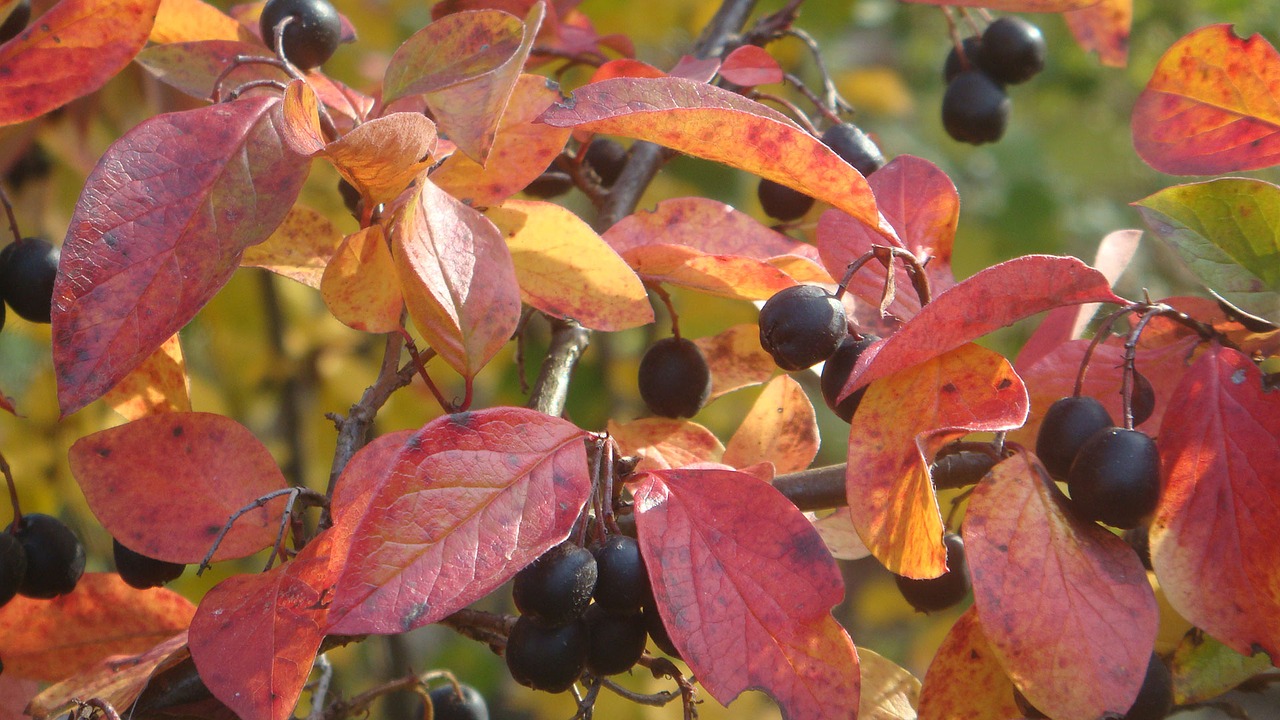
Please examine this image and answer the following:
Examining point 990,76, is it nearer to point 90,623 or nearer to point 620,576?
point 620,576

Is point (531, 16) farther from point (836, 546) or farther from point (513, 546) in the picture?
point (836, 546)

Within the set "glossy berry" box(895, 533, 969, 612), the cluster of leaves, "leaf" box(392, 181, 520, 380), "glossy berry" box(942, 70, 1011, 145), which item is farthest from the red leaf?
"glossy berry" box(942, 70, 1011, 145)

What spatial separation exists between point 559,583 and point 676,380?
0.84 feet

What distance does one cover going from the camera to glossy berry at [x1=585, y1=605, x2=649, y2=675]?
1.87 feet

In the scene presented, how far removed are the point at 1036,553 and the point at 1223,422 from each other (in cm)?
12

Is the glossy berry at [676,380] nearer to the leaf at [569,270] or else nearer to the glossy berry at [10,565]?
the leaf at [569,270]

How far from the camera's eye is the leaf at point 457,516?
0.45 metres

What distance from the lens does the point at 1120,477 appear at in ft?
1.64

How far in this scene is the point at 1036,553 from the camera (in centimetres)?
51

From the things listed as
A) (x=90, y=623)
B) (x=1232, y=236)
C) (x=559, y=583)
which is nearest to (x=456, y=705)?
(x=90, y=623)

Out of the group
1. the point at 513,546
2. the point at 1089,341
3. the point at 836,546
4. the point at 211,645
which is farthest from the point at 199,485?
the point at 1089,341

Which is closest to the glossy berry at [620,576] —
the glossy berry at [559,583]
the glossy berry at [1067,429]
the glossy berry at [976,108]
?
the glossy berry at [559,583]

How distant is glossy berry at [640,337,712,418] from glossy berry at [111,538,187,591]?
325 mm

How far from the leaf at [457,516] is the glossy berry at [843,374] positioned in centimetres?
14
